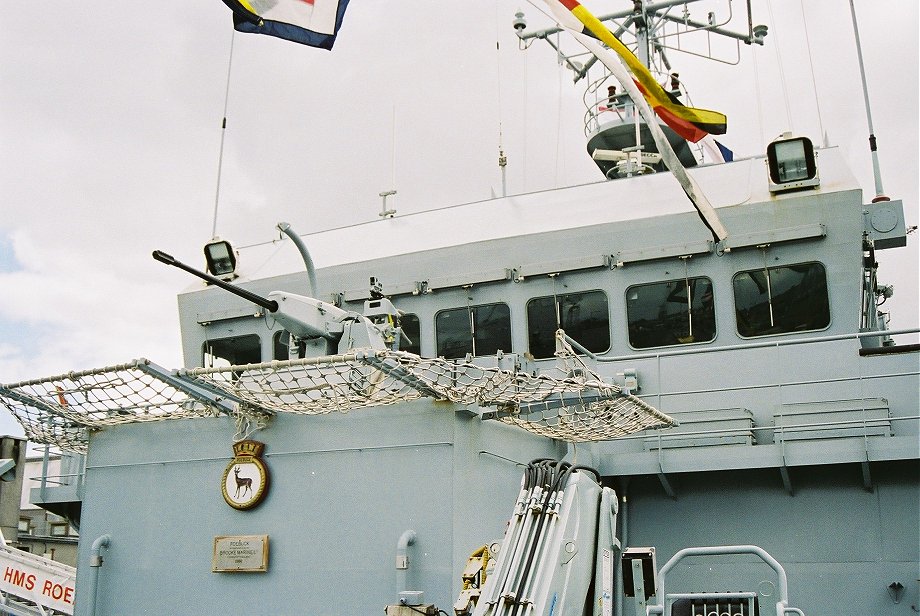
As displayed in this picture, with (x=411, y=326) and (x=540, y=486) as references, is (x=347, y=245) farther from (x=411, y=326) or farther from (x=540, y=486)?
(x=540, y=486)

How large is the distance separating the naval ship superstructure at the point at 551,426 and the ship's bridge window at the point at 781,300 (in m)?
0.02

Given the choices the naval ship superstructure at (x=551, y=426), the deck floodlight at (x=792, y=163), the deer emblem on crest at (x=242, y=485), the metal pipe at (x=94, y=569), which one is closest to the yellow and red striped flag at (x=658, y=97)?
the naval ship superstructure at (x=551, y=426)

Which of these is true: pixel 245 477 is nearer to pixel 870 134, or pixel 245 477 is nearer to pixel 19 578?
pixel 19 578

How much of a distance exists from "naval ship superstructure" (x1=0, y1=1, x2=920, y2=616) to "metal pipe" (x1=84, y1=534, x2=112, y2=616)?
0.09ft

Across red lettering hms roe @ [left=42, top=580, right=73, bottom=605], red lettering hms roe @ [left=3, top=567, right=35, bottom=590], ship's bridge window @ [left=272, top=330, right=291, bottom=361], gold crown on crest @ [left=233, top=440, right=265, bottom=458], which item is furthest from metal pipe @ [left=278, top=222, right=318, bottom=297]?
red lettering hms roe @ [left=3, top=567, right=35, bottom=590]

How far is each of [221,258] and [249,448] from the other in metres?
4.96

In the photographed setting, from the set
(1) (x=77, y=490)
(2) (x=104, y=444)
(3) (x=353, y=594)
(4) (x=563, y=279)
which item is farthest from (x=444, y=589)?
(1) (x=77, y=490)

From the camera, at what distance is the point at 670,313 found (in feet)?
31.1

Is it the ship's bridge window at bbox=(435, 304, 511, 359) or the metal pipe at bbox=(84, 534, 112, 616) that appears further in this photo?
the ship's bridge window at bbox=(435, 304, 511, 359)

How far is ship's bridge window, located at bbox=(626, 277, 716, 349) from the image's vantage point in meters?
9.35

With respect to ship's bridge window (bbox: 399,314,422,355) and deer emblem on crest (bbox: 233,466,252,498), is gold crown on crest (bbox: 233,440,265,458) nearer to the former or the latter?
deer emblem on crest (bbox: 233,466,252,498)

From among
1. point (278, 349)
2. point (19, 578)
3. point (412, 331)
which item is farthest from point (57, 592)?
point (412, 331)

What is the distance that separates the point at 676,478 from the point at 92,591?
4986 millimetres

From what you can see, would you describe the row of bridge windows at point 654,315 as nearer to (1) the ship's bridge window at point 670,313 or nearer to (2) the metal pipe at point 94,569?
(1) the ship's bridge window at point 670,313
